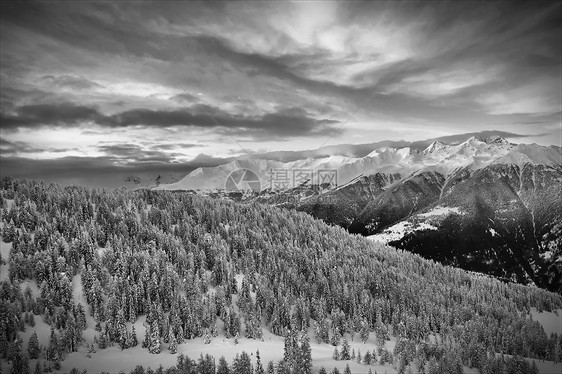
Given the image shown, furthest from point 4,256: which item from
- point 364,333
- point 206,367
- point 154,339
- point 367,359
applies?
point 364,333

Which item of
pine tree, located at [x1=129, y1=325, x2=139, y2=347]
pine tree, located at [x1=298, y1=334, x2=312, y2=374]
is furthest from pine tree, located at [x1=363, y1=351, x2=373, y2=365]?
pine tree, located at [x1=129, y1=325, x2=139, y2=347]

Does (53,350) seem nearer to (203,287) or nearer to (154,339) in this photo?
(154,339)

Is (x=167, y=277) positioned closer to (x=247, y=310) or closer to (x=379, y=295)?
(x=247, y=310)

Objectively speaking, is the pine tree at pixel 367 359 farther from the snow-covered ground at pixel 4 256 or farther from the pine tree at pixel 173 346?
the snow-covered ground at pixel 4 256

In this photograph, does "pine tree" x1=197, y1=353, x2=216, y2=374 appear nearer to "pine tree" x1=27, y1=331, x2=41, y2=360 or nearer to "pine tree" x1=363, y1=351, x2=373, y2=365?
"pine tree" x1=27, y1=331, x2=41, y2=360

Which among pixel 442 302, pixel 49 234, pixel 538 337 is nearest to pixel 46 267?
pixel 49 234

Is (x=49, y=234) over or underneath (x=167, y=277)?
over
